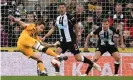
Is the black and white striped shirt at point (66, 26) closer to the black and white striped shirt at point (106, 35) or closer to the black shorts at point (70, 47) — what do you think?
the black shorts at point (70, 47)

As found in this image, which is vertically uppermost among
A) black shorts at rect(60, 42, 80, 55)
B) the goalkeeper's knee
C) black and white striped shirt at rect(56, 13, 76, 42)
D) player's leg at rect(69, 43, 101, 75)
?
black and white striped shirt at rect(56, 13, 76, 42)

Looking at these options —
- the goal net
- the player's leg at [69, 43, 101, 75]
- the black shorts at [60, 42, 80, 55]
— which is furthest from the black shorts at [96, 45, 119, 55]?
the goal net

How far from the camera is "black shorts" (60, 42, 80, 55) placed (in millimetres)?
12578

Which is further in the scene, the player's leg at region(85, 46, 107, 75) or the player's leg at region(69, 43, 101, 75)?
the player's leg at region(85, 46, 107, 75)

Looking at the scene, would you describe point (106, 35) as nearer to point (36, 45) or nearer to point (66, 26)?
point (66, 26)

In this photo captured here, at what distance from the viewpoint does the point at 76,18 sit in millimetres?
13703

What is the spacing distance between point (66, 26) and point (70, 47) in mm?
562

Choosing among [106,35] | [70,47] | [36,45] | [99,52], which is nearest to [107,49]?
[99,52]

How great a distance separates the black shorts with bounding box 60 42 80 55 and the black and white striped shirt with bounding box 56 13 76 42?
12 centimetres

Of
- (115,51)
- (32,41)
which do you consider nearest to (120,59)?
(115,51)

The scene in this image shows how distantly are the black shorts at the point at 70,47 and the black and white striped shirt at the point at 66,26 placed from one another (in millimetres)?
119

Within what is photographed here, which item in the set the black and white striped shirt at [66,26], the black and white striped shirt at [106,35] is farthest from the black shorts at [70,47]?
the black and white striped shirt at [106,35]

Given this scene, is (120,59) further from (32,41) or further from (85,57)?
(32,41)

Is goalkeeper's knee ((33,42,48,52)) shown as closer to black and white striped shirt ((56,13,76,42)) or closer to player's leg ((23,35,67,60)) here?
Result: player's leg ((23,35,67,60))
